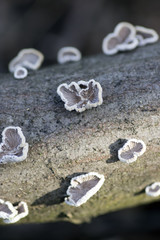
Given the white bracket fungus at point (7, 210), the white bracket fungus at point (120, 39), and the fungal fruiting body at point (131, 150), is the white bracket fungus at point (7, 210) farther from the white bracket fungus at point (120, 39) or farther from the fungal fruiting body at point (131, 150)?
the white bracket fungus at point (120, 39)

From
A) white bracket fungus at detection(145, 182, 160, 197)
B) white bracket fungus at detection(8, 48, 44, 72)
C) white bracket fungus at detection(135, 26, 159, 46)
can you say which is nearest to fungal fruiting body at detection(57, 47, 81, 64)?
white bracket fungus at detection(8, 48, 44, 72)

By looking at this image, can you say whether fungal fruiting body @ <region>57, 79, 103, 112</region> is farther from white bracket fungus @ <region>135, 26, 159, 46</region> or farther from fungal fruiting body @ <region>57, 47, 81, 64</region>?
white bracket fungus @ <region>135, 26, 159, 46</region>

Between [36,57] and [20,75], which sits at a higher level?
[36,57]

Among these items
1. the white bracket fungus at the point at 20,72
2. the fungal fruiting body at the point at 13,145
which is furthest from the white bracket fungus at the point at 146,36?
the fungal fruiting body at the point at 13,145

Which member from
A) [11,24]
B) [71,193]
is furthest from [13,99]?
[11,24]

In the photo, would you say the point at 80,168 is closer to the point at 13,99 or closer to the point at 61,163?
the point at 61,163
